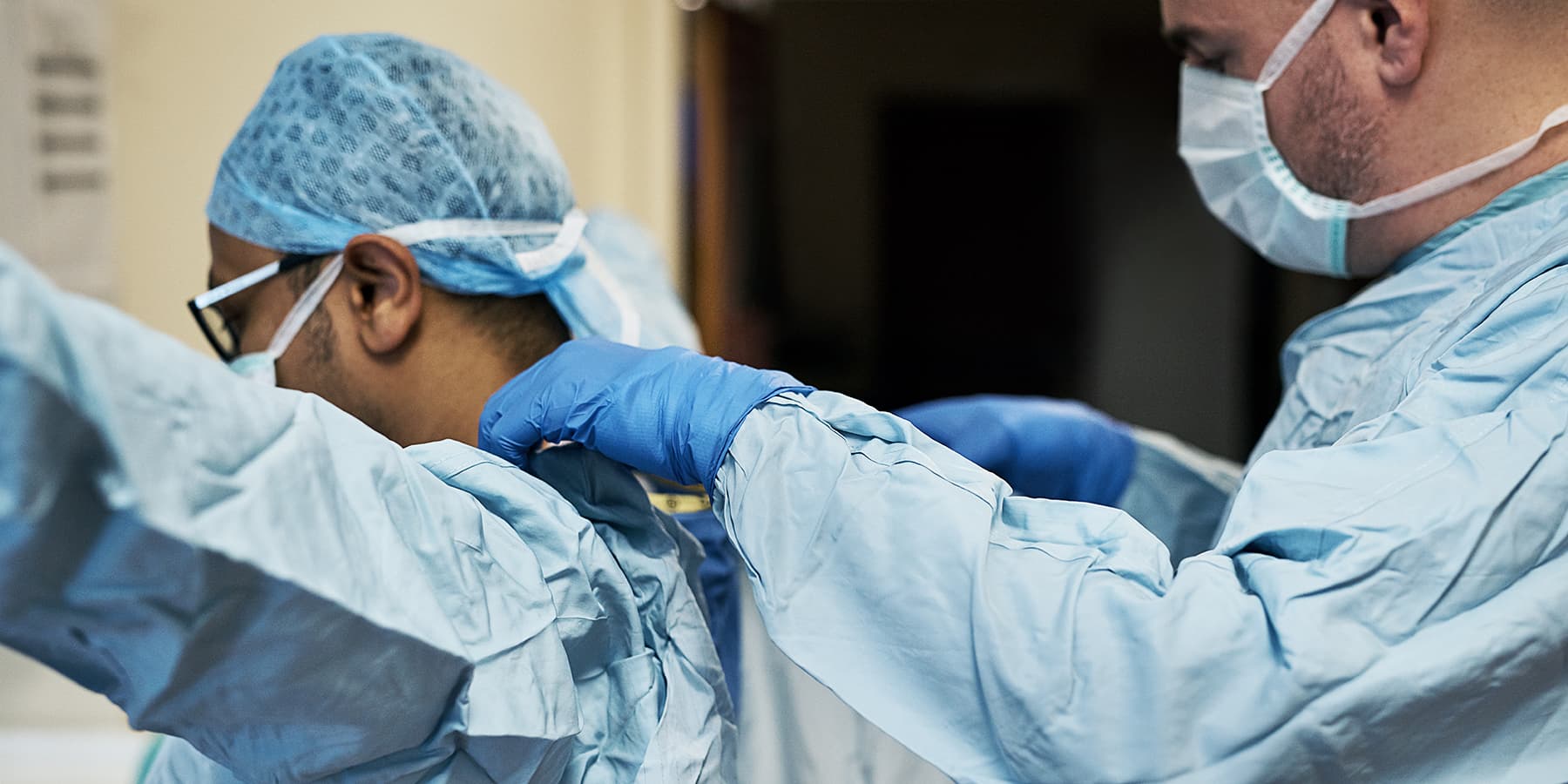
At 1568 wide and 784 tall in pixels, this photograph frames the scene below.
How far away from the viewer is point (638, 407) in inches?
35.8

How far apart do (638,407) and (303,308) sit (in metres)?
0.35

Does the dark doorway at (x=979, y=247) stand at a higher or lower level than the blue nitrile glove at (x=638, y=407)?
lower

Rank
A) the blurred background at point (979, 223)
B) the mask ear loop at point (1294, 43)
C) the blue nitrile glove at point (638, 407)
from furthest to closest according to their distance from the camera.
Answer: the blurred background at point (979, 223) < the mask ear loop at point (1294, 43) < the blue nitrile glove at point (638, 407)

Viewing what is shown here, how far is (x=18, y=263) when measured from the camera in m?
0.48

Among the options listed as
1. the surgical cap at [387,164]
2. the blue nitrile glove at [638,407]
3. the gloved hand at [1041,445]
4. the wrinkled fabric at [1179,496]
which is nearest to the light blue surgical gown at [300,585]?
the blue nitrile glove at [638,407]

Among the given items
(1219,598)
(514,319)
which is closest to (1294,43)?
(1219,598)

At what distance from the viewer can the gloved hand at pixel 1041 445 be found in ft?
4.81

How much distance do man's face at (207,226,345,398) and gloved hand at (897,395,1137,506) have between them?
0.68 m

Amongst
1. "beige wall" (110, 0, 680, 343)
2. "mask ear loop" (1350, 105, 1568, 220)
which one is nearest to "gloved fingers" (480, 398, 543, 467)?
"beige wall" (110, 0, 680, 343)

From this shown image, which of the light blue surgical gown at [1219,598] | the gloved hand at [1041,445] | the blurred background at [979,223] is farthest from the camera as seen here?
the blurred background at [979,223]

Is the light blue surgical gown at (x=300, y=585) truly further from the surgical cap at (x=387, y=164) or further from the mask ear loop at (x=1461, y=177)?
the mask ear loop at (x=1461, y=177)

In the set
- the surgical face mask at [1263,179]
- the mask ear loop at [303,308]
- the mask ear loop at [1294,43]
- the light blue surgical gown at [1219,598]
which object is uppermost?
the mask ear loop at [1294,43]

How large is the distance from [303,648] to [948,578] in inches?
15.4

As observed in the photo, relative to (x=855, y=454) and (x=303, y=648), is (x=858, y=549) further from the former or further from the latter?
(x=303, y=648)
